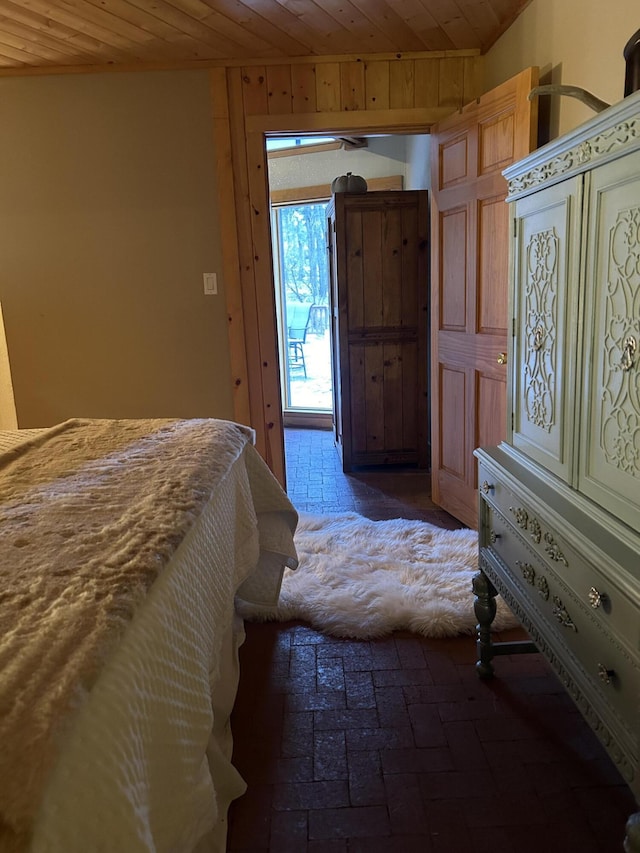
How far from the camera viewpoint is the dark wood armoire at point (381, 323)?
13.5 feet

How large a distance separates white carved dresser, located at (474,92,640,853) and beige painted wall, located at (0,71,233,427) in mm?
2139

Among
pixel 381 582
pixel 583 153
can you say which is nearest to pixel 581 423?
pixel 583 153

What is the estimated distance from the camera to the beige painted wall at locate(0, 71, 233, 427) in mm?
3242

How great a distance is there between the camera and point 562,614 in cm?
136

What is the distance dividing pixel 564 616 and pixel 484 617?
2.18 feet

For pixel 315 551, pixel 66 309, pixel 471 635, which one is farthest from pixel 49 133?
pixel 471 635

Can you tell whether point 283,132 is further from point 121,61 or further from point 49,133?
point 49,133

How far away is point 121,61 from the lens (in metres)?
3.15

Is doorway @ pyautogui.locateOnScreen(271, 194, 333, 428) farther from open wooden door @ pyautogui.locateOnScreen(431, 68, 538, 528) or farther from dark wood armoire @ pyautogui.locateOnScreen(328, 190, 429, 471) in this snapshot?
open wooden door @ pyautogui.locateOnScreen(431, 68, 538, 528)

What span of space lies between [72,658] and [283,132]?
3126 millimetres

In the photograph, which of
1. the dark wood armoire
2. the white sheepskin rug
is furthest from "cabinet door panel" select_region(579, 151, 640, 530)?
the dark wood armoire

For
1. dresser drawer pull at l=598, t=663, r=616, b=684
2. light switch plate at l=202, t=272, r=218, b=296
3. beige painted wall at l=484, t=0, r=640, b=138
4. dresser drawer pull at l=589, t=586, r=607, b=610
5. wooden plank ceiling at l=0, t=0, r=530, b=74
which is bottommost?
dresser drawer pull at l=598, t=663, r=616, b=684

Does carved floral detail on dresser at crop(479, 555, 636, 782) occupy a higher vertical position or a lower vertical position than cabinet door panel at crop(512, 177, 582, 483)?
lower

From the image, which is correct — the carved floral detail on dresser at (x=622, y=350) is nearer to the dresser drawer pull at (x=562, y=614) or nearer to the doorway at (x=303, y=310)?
the dresser drawer pull at (x=562, y=614)
